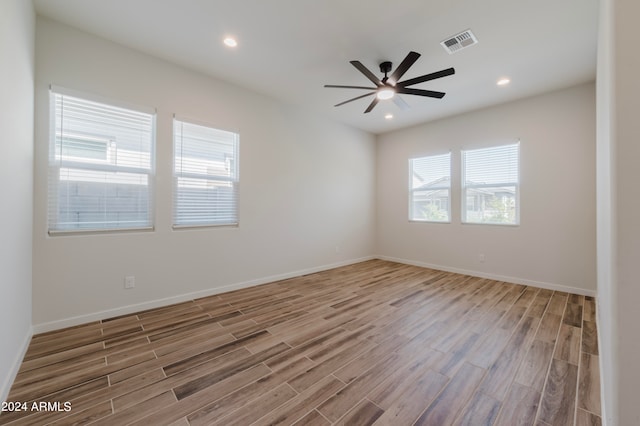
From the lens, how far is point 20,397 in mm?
1635

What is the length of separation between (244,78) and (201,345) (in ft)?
10.9

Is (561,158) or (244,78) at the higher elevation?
(244,78)

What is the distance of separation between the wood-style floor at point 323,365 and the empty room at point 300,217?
0.06 ft

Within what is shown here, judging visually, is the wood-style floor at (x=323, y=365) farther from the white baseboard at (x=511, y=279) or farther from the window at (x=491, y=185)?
the window at (x=491, y=185)

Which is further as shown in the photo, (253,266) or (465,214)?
(465,214)

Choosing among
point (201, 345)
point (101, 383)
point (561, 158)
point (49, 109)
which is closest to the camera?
point (101, 383)

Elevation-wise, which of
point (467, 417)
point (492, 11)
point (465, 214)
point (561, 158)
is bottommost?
point (467, 417)

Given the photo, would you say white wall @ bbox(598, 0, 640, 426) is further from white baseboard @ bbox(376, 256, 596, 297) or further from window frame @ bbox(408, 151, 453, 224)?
window frame @ bbox(408, 151, 453, 224)

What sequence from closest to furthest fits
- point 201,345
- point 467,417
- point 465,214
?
1. point 467,417
2. point 201,345
3. point 465,214

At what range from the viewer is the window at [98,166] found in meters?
2.56

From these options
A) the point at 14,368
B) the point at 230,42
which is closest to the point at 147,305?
the point at 14,368

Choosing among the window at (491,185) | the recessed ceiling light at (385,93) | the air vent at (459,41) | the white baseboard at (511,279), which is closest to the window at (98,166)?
the recessed ceiling light at (385,93)

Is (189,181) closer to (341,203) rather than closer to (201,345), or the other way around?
(201,345)

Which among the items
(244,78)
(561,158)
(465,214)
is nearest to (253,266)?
(244,78)
